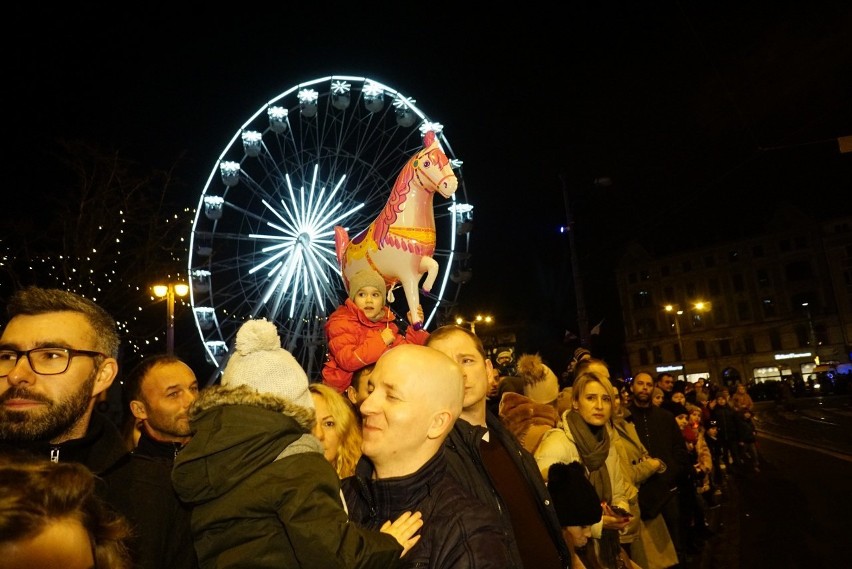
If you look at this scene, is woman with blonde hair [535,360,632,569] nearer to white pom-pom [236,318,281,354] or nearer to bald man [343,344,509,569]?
bald man [343,344,509,569]

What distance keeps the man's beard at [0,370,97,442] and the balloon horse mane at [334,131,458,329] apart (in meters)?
3.56

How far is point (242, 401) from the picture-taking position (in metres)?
2.05

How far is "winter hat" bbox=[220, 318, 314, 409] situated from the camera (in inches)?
86.2

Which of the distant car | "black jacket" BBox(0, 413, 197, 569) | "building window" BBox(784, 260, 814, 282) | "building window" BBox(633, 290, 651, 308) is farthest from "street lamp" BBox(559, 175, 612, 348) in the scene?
"building window" BBox(633, 290, 651, 308)

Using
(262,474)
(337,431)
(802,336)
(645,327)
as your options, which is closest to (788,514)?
(337,431)

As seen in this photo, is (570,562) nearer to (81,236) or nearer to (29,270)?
(81,236)

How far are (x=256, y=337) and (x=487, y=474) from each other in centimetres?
121

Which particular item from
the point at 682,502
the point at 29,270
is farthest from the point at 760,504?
the point at 29,270

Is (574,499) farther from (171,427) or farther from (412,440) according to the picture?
(171,427)

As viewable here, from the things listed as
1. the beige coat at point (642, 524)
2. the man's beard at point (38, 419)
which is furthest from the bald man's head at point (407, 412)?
the beige coat at point (642, 524)

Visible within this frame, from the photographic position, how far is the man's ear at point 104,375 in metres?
2.19

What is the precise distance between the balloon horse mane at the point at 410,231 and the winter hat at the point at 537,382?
1189mm

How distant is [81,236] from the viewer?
12383mm

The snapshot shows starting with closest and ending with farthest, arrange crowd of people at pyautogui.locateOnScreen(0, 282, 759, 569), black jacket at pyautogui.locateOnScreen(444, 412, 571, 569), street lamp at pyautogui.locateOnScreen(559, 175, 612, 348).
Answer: crowd of people at pyautogui.locateOnScreen(0, 282, 759, 569)
black jacket at pyautogui.locateOnScreen(444, 412, 571, 569)
street lamp at pyautogui.locateOnScreen(559, 175, 612, 348)
